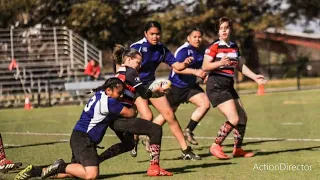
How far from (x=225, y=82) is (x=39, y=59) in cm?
2991

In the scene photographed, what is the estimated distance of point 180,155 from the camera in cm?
1087

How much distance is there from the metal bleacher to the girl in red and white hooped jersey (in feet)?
77.0

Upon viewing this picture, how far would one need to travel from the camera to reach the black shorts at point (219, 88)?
1023cm

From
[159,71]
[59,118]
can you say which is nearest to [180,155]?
[59,118]

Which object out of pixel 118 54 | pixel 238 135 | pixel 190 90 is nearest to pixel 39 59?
pixel 190 90

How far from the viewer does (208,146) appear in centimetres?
1223

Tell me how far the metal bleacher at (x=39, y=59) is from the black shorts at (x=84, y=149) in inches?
998

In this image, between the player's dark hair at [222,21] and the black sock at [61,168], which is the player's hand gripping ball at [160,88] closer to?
the black sock at [61,168]

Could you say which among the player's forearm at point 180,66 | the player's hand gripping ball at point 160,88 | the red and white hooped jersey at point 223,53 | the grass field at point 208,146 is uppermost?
the red and white hooped jersey at point 223,53

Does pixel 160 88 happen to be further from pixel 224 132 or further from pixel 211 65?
pixel 224 132

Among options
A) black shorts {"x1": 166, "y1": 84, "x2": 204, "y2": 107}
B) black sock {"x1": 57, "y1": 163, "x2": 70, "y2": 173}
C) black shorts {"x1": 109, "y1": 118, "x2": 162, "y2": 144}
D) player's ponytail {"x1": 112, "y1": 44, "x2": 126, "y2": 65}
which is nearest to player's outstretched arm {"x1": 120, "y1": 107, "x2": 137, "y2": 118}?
black shorts {"x1": 109, "y1": 118, "x2": 162, "y2": 144}

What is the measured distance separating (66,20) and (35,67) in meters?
7.63

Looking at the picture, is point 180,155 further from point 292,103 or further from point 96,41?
point 96,41

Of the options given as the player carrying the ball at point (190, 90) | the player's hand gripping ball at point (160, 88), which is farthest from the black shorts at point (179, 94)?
the player's hand gripping ball at point (160, 88)
